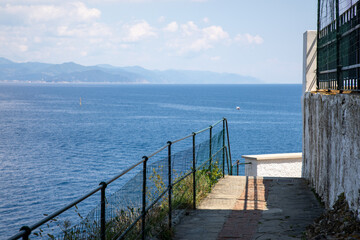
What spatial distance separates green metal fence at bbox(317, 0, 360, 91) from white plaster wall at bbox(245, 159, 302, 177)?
8.48m

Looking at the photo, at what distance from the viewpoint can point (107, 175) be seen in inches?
1460

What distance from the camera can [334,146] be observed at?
7438mm

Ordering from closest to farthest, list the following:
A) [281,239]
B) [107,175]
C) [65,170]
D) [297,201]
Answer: [281,239], [297,201], [107,175], [65,170]

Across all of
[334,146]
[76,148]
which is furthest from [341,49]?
[76,148]

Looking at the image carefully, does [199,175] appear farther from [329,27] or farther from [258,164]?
[258,164]

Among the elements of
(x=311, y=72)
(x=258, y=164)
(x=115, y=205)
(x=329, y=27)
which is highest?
(x=329, y=27)

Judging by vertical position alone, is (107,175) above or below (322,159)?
below

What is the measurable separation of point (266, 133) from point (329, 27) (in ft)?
209

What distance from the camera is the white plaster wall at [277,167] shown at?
18.8 metres

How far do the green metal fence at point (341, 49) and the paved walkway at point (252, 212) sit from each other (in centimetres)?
234

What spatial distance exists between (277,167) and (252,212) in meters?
10.6

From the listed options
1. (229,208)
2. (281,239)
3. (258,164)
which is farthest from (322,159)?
(258,164)

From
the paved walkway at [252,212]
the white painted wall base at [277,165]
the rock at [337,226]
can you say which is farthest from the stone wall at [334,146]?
the white painted wall base at [277,165]

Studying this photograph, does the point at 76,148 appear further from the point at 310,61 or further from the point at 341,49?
the point at 341,49
